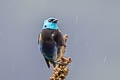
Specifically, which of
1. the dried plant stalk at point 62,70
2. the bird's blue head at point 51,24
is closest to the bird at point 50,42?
the bird's blue head at point 51,24

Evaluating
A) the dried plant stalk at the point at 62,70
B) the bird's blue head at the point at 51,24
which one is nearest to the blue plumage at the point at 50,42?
the bird's blue head at the point at 51,24

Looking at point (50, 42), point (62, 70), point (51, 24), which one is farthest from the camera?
point (51, 24)

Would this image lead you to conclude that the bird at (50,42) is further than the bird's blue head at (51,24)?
No

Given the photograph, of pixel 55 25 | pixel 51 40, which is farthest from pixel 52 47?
pixel 55 25

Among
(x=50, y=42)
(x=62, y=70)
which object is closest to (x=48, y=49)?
(x=50, y=42)

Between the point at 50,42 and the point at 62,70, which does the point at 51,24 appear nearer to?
the point at 50,42

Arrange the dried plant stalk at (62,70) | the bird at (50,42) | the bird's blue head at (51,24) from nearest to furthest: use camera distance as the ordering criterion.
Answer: the dried plant stalk at (62,70) → the bird at (50,42) → the bird's blue head at (51,24)

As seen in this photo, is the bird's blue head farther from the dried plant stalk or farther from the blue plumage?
the dried plant stalk

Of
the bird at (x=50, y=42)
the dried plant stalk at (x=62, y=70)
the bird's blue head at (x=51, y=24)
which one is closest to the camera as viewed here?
the dried plant stalk at (x=62, y=70)

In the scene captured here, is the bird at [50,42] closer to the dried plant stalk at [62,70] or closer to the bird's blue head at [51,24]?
the bird's blue head at [51,24]

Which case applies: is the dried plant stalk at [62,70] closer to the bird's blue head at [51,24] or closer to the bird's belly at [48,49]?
the bird's belly at [48,49]

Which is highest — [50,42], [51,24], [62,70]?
[51,24]

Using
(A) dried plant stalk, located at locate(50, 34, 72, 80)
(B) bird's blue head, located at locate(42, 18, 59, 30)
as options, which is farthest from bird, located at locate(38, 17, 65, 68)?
(A) dried plant stalk, located at locate(50, 34, 72, 80)

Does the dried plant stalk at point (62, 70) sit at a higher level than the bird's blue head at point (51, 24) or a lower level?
lower
